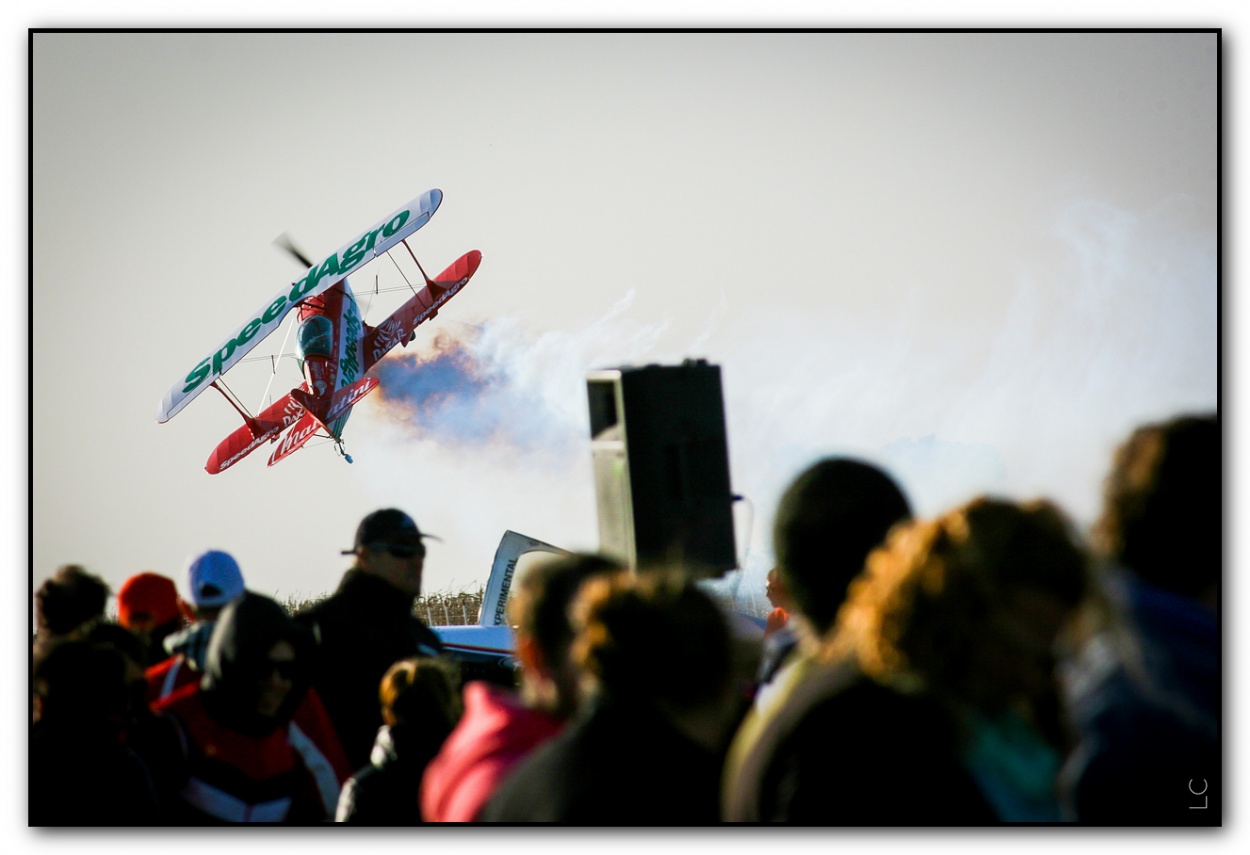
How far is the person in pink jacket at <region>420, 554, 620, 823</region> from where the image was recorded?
2455 millimetres

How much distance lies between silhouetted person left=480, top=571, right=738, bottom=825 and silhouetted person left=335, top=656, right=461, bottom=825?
1.25 metres

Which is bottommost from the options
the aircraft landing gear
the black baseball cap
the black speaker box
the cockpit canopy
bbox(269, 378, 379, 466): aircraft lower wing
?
the black baseball cap

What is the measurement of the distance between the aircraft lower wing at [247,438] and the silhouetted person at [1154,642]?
23.4m

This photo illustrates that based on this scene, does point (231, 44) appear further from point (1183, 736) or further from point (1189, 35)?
point (1183, 736)

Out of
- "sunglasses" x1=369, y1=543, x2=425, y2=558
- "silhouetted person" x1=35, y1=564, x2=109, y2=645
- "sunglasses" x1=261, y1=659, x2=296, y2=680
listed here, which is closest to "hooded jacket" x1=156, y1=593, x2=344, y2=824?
"sunglasses" x1=261, y1=659, x2=296, y2=680

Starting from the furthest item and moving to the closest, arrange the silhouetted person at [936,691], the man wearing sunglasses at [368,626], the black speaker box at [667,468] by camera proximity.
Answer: the man wearing sunglasses at [368,626], the black speaker box at [667,468], the silhouetted person at [936,691]

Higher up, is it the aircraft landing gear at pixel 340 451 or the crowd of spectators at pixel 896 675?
the aircraft landing gear at pixel 340 451

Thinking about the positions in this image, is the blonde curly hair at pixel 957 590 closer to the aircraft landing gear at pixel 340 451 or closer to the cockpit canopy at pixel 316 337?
the aircraft landing gear at pixel 340 451

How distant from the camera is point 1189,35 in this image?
5520mm

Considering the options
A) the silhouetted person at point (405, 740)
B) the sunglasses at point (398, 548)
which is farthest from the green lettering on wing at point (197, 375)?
the silhouetted person at point (405, 740)

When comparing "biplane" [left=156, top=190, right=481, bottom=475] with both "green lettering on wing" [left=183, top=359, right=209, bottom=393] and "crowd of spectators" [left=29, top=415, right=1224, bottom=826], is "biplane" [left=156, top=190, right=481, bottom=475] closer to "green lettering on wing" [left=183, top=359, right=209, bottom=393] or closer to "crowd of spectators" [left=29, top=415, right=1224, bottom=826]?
"green lettering on wing" [left=183, top=359, right=209, bottom=393]

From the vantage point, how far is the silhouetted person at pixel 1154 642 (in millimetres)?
2049

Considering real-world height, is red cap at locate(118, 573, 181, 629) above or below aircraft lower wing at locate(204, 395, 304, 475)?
below

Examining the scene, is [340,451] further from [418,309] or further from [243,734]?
[243,734]
